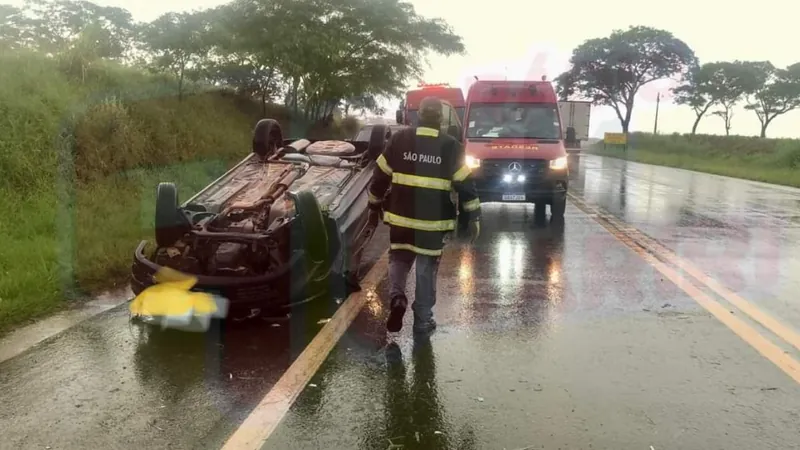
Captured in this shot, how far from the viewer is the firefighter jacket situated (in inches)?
198

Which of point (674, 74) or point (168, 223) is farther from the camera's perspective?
point (674, 74)

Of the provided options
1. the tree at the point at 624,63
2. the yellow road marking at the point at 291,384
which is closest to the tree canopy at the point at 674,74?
the tree at the point at 624,63

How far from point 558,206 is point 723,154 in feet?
117

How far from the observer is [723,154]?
4225 cm

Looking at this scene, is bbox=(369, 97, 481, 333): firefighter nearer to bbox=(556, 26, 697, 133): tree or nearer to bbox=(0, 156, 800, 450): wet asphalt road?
bbox=(0, 156, 800, 450): wet asphalt road

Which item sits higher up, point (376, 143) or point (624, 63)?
point (624, 63)

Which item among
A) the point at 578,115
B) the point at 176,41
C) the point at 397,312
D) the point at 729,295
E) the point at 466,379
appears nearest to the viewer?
the point at 466,379

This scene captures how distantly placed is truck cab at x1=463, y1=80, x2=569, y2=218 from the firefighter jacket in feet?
18.7

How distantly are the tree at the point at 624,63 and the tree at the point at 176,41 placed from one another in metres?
42.3

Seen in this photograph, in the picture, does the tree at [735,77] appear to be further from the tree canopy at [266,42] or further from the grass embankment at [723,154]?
the tree canopy at [266,42]

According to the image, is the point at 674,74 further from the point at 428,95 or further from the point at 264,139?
the point at 264,139

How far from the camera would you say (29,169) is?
9555 millimetres

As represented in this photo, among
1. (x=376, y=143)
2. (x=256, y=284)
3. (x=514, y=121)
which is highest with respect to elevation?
(x=514, y=121)

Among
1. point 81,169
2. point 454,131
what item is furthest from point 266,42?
point 81,169
